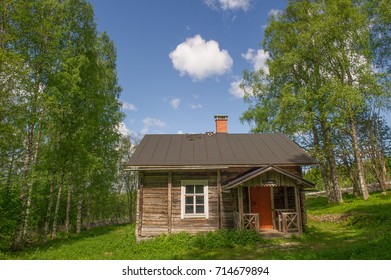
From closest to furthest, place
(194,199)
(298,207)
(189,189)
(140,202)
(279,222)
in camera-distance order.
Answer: (298,207) → (279,222) → (140,202) → (194,199) → (189,189)

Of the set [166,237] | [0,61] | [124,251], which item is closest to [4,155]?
[0,61]

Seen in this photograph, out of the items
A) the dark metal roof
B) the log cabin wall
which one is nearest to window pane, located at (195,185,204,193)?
the log cabin wall

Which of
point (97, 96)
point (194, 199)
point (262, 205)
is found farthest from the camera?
point (97, 96)

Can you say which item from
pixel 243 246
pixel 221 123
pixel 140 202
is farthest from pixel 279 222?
pixel 221 123

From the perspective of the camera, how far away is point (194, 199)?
570 inches

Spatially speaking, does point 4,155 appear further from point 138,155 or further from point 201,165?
point 201,165

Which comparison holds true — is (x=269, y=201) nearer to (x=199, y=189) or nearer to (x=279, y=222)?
(x=279, y=222)

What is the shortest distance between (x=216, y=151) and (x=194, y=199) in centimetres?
312

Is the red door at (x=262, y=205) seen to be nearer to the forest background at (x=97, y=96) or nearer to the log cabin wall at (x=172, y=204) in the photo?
the log cabin wall at (x=172, y=204)

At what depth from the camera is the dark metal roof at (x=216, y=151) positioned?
14422 millimetres

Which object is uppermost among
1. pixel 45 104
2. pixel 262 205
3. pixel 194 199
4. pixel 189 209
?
pixel 45 104

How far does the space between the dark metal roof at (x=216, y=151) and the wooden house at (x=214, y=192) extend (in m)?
0.05

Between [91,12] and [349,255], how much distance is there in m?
20.5

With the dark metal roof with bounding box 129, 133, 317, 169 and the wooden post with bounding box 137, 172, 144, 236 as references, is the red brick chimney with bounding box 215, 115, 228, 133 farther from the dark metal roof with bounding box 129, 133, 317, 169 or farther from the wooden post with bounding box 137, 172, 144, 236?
the wooden post with bounding box 137, 172, 144, 236
